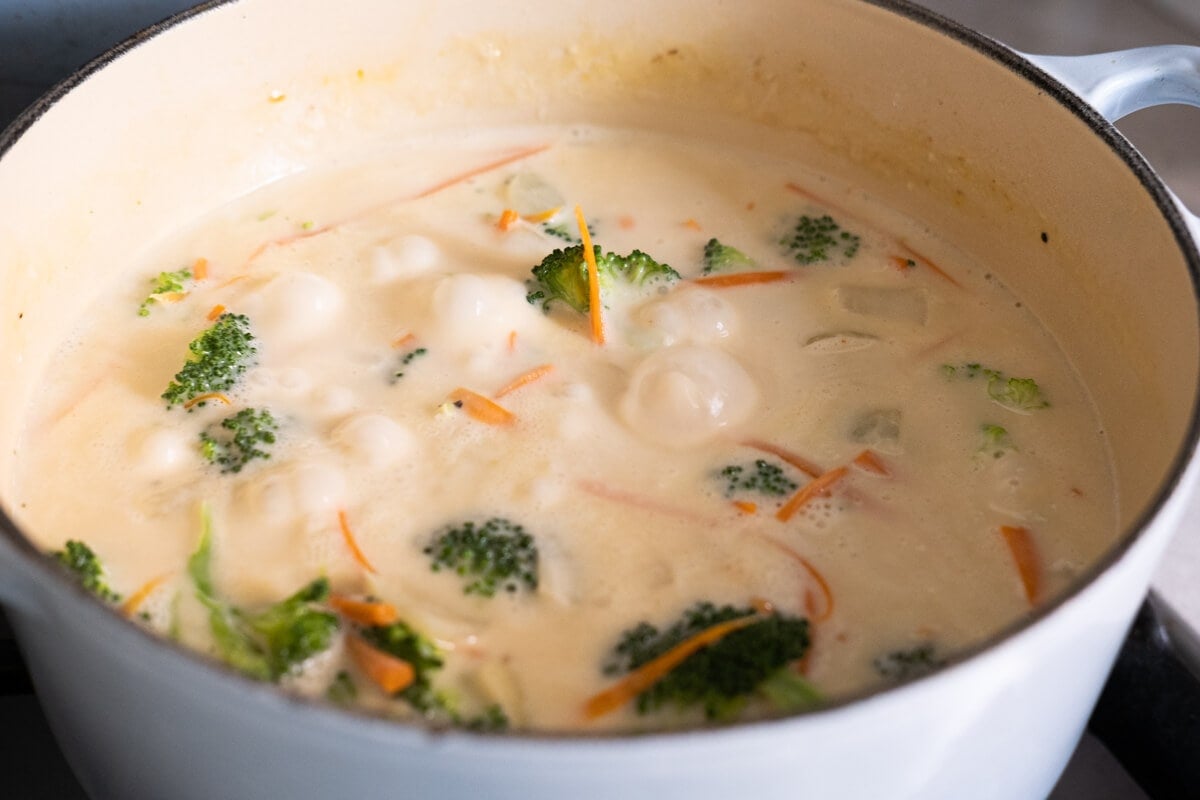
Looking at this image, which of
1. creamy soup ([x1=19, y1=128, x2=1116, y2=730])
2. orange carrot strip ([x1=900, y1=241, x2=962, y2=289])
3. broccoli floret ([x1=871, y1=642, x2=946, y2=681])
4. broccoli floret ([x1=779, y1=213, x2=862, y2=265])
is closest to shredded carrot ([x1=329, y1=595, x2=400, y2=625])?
creamy soup ([x1=19, y1=128, x2=1116, y2=730])

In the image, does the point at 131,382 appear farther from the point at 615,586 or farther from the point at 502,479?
the point at 615,586

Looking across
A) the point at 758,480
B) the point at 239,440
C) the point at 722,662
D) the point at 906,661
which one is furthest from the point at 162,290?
the point at 906,661

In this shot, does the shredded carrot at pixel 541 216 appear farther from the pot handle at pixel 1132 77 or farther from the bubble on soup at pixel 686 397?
the pot handle at pixel 1132 77

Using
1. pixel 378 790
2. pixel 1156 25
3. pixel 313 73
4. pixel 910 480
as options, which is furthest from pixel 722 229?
pixel 378 790

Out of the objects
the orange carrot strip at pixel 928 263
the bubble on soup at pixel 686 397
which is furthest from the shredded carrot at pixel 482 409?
the orange carrot strip at pixel 928 263

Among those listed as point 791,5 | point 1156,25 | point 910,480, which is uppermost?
point 791,5

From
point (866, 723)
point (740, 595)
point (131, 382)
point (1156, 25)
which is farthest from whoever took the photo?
point (1156, 25)

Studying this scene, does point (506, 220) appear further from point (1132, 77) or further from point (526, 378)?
point (1132, 77)

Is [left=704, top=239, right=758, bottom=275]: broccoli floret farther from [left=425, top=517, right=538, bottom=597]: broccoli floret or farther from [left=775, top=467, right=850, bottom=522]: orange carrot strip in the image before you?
[left=425, top=517, right=538, bottom=597]: broccoli floret

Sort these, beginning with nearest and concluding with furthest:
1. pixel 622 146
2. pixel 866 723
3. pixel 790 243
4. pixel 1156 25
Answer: pixel 866 723, pixel 790 243, pixel 622 146, pixel 1156 25
